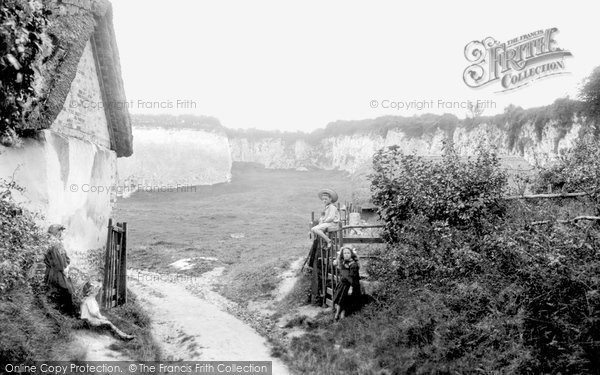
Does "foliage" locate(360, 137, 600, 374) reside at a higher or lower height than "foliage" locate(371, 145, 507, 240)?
lower

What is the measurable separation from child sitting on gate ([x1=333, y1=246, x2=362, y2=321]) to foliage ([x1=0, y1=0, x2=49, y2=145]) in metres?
6.39

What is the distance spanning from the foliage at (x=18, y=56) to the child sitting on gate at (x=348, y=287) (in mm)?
6393

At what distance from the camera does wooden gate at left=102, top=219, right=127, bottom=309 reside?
8.95 m

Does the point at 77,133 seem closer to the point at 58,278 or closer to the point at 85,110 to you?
the point at 85,110

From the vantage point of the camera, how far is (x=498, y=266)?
6402 millimetres

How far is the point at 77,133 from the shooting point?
931cm

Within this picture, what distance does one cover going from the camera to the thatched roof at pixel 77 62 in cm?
780

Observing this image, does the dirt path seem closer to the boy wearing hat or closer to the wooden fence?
the wooden fence

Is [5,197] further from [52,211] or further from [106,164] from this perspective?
[106,164]

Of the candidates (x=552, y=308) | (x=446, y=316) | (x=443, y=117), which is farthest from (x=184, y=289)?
(x=443, y=117)

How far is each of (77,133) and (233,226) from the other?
18.6m

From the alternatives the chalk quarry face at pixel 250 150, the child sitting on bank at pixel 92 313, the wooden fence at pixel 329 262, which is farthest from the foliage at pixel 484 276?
the chalk quarry face at pixel 250 150

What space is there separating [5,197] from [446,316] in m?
7.06

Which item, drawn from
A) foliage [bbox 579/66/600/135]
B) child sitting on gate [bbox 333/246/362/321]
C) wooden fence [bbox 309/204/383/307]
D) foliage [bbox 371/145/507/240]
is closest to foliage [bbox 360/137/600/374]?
foliage [bbox 371/145/507/240]
